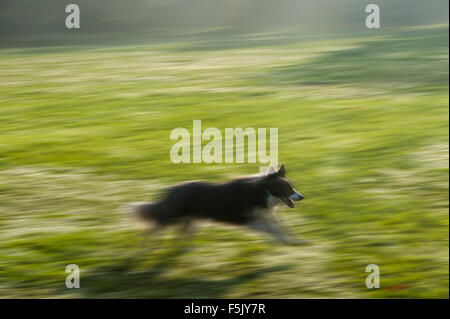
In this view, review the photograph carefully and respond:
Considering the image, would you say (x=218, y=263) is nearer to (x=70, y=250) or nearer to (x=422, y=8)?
(x=70, y=250)

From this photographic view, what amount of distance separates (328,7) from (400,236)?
11.4 m

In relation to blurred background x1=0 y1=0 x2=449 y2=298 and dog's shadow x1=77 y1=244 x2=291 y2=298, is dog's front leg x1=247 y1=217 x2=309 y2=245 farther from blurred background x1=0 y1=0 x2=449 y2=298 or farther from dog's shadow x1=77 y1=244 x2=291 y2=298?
dog's shadow x1=77 y1=244 x2=291 y2=298

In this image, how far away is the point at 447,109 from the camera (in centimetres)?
1042

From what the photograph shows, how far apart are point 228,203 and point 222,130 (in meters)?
3.93

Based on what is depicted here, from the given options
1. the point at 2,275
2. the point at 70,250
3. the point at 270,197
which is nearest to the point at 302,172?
the point at 270,197

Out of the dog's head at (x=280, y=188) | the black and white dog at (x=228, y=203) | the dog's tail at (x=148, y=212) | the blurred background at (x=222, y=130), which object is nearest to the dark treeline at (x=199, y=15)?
the blurred background at (x=222, y=130)

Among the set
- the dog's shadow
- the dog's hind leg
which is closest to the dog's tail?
the dog's hind leg

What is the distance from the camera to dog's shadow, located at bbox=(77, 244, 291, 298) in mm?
5168

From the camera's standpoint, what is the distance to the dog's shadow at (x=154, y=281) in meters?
5.17

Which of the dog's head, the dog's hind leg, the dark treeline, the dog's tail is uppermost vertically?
the dark treeline

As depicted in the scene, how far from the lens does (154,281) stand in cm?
535

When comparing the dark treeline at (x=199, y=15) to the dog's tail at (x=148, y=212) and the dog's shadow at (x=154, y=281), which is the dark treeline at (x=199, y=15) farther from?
the dog's shadow at (x=154, y=281)

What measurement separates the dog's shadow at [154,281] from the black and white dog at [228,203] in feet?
0.94

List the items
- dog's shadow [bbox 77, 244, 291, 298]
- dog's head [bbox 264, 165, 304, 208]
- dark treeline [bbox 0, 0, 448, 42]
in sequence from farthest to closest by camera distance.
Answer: dark treeline [bbox 0, 0, 448, 42] < dog's head [bbox 264, 165, 304, 208] < dog's shadow [bbox 77, 244, 291, 298]
